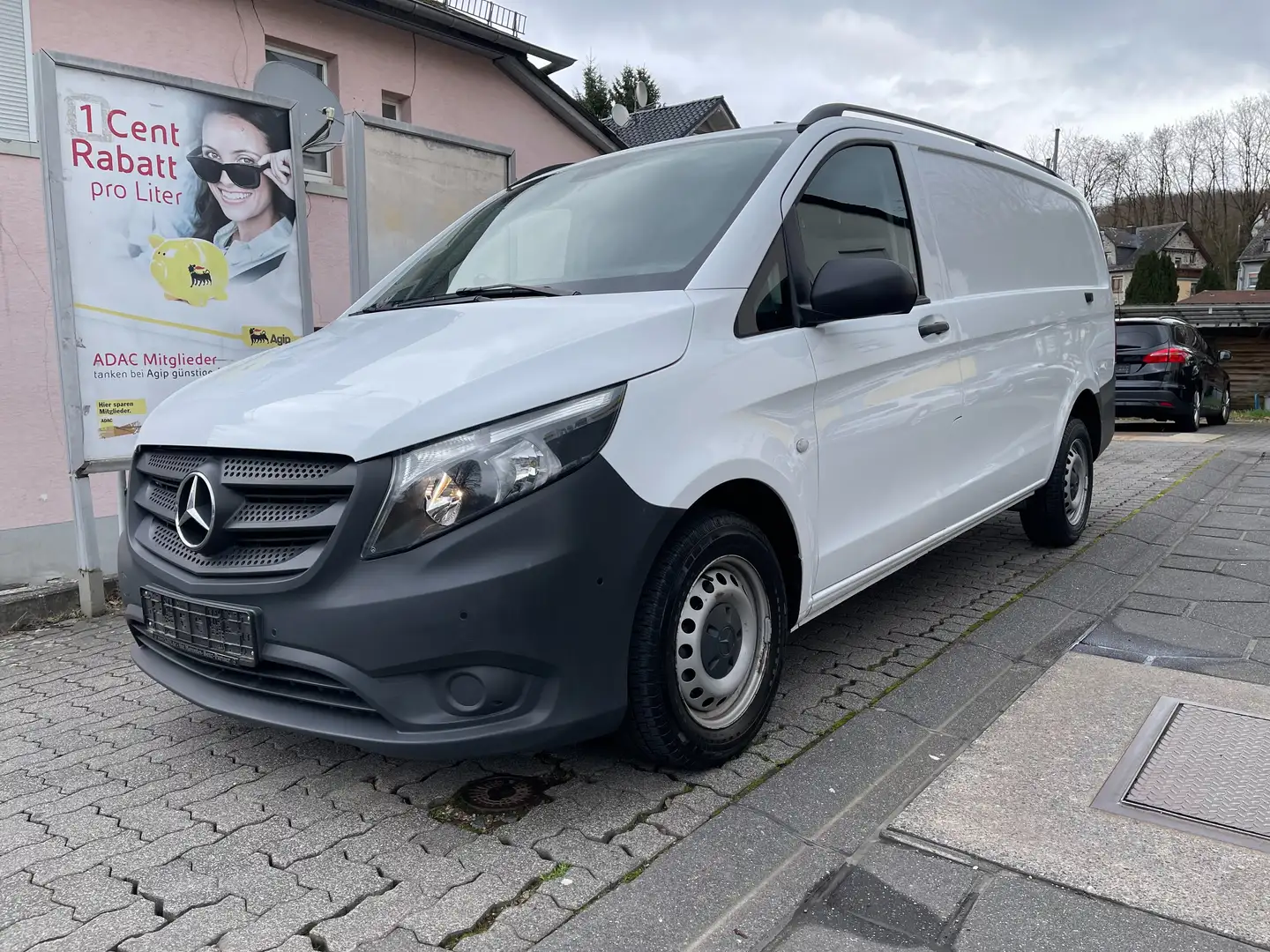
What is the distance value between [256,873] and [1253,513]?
7.12 m

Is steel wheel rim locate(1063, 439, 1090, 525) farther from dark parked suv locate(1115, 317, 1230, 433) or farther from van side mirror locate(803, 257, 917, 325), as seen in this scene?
dark parked suv locate(1115, 317, 1230, 433)

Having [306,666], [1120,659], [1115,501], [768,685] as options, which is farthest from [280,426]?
[1115,501]

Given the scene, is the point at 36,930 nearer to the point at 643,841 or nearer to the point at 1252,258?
the point at 643,841

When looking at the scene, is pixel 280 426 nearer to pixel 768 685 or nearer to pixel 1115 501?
pixel 768 685

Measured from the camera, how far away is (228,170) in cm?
531

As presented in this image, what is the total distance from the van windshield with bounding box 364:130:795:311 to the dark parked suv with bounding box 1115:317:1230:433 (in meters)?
12.9

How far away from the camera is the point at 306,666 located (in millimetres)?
2463

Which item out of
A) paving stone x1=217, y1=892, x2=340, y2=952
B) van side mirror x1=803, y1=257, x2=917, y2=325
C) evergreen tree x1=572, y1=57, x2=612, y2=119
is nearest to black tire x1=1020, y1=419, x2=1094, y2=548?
van side mirror x1=803, y1=257, x2=917, y2=325

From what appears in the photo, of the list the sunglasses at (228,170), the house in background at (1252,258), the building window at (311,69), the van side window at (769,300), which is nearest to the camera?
the van side window at (769,300)

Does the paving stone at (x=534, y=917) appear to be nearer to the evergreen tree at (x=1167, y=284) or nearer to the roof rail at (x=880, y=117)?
the roof rail at (x=880, y=117)

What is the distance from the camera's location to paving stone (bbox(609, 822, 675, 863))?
8.35 feet

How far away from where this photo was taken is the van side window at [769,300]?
303 cm

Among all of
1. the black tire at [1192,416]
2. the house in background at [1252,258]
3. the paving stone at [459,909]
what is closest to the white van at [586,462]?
the paving stone at [459,909]

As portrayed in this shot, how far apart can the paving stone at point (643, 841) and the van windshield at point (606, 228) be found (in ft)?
5.14
